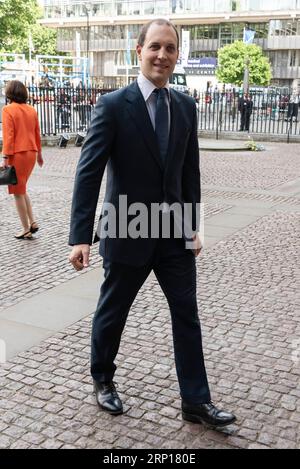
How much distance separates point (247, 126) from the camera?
23078 mm

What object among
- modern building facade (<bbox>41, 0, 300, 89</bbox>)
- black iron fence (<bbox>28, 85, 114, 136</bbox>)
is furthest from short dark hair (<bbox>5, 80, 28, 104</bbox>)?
modern building facade (<bbox>41, 0, 300, 89</bbox>)

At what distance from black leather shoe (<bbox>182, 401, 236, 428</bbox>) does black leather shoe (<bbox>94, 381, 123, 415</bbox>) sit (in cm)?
36

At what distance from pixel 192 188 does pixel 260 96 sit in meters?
23.4

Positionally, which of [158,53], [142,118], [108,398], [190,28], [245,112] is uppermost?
[190,28]

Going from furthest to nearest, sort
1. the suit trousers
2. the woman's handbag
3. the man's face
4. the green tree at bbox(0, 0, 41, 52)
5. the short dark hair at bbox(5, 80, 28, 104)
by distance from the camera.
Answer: the green tree at bbox(0, 0, 41, 52) → the short dark hair at bbox(5, 80, 28, 104) → the woman's handbag → the suit trousers → the man's face

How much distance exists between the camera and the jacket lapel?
2.79 metres

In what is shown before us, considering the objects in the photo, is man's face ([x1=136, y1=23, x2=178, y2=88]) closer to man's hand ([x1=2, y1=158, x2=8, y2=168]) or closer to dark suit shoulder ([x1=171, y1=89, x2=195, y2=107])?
dark suit shoulder ([x1=171, y1=89, x2=195, y2=107])

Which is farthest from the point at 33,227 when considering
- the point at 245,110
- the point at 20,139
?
the point at 245,110

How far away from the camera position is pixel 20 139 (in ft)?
22.3

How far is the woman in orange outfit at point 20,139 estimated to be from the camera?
669 cm

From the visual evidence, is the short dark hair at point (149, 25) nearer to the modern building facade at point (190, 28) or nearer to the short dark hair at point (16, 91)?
the short dark hair at point (16, 91)

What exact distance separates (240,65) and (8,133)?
51.6 m

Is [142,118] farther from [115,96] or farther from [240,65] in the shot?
[240,65]

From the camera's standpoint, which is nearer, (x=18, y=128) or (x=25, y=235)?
(x=18, y=128)
